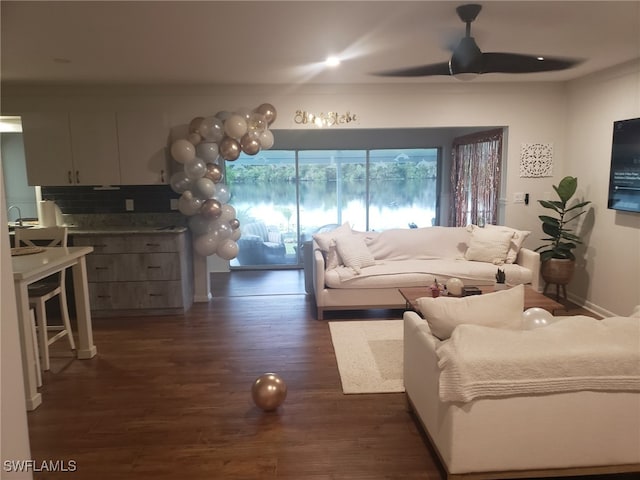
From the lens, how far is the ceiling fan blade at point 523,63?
3.92 metres

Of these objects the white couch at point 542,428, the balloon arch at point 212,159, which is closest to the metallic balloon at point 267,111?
the balloon arch at point 212,159

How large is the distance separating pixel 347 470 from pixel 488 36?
3.08 metres

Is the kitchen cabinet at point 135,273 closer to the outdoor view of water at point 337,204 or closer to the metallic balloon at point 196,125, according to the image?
the metallic balloon at point 196,125

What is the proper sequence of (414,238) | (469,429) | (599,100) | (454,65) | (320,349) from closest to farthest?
1. (469,429)
2. (454,65)
3. (320,349)
4. (599,100)
5. (414,238)

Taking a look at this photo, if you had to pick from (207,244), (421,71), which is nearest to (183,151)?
(207,244)

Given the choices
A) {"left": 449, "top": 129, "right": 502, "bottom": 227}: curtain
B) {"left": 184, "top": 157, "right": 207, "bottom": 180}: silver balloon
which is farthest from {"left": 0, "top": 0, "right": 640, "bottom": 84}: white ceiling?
{"left": 449, "top": 129, "right": 502, "bottom": 227}: curtain

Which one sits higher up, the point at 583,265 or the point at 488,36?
the point at 488,36

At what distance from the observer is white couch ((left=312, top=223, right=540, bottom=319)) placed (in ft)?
15.3

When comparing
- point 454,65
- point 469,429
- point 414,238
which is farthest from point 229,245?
point 469,429

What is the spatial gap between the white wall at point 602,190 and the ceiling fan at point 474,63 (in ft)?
1.78

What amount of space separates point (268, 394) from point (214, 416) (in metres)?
0.38

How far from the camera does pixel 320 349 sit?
3893 millimetres

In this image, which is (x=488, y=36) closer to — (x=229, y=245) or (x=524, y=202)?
(x=524, y=202)

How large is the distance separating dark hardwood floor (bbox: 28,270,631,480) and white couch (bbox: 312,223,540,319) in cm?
57
